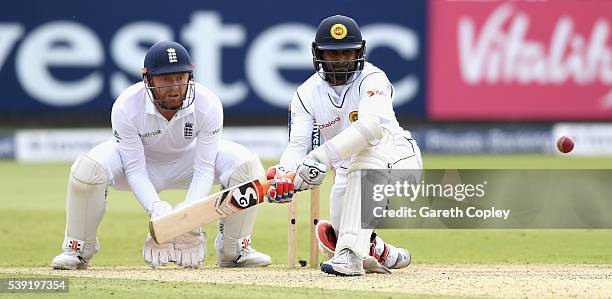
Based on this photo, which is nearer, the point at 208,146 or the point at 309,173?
the point at 309,173

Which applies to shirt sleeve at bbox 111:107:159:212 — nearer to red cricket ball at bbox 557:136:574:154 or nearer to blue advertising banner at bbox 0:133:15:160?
red cricket ball at bbox 557:136:574:154

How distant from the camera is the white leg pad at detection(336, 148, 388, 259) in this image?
225 inches

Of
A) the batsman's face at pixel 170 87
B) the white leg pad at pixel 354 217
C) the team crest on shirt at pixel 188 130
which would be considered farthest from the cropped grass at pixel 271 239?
the white leg pad at pixel 354 217

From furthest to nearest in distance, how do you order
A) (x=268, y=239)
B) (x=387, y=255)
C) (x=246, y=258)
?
(x=268, y=239)
(x=246, y=258)
(x=387, y=255)

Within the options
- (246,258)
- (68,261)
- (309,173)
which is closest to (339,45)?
(309,173)

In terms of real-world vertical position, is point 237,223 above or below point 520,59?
below

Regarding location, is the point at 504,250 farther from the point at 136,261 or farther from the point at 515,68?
the point at 515,68

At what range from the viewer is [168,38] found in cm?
1655

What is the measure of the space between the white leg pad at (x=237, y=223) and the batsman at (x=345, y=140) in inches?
18.8

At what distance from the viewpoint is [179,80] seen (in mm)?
6285

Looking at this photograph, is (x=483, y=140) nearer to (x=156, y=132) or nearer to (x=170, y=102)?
(x=156, y=132)

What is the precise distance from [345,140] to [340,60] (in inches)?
19.4

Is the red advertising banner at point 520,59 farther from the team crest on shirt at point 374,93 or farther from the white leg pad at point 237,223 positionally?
the team crest on shirt at point 374,93

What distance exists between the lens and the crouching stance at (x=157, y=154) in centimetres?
628
